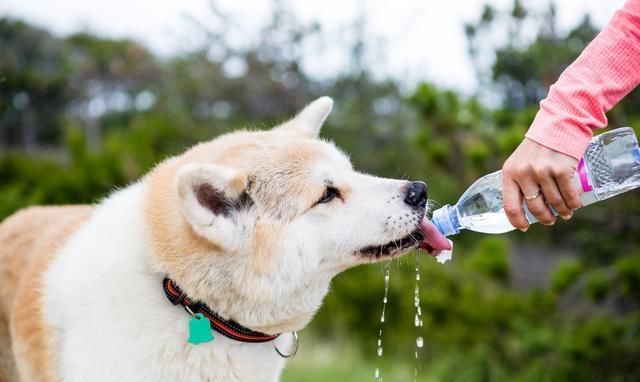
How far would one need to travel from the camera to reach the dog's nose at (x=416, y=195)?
2.53 meters

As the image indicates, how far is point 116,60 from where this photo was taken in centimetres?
1634

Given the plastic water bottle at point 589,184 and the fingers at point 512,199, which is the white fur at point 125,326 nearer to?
the plastic water bottle at point 589,184

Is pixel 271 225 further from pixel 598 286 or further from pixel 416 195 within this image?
pixel 598 286

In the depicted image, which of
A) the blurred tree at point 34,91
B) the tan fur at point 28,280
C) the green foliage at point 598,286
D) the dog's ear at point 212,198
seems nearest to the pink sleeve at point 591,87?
the dog's ear at point 212,198

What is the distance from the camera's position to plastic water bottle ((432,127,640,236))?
2.26 m

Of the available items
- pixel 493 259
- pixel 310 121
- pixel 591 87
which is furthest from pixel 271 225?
pixel 493 259

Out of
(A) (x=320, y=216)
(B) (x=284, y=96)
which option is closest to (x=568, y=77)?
(A) (x=320, y=216)

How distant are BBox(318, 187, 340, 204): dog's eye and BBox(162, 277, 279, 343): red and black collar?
557mm

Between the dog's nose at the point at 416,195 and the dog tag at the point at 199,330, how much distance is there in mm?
856

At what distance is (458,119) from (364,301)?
111 inches

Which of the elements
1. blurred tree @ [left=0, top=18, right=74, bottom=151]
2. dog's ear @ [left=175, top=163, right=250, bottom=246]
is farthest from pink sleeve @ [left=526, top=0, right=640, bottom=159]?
blurred tree @ [left=0, top=18, right=74, bottom=151]

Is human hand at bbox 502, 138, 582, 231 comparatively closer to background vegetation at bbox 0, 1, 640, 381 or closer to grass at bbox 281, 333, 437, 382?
background vegetation at bbox 0, 1, 640, 381

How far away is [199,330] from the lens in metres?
2.38

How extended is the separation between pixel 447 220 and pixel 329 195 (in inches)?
19.6
